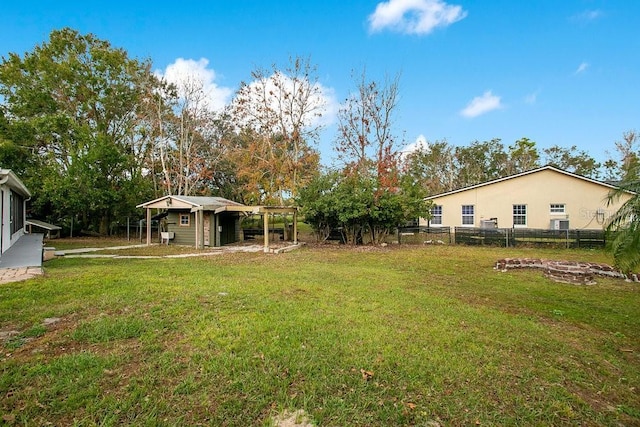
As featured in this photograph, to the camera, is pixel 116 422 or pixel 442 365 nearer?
pixel 116 422

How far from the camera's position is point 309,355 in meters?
3.59

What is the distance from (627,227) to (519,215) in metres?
17.5

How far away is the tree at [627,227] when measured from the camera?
3.90 meters

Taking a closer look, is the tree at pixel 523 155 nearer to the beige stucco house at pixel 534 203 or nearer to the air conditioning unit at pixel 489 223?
the beige stucco house at pixel 534 203

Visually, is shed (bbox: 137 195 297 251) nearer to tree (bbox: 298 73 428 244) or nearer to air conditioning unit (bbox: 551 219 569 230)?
tree (bbox: 298 73 428 244)

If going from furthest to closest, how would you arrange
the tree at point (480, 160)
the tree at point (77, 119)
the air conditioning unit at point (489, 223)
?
1. the tree at point (480, 160)
2. the air conditioning unit at point (489, 223)
3. the tree at point (77, 119)

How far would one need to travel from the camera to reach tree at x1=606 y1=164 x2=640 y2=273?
12.8ft

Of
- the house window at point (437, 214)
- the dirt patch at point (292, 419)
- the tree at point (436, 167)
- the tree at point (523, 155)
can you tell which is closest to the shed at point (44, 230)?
the dirt patch at point (292, 419)

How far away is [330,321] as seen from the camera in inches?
184

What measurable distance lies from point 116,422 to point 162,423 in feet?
1.11

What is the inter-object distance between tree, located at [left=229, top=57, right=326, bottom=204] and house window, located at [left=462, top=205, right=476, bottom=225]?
33.5 feet

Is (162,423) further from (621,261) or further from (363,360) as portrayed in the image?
(621,261)

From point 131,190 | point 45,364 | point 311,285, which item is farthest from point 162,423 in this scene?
point 131,190

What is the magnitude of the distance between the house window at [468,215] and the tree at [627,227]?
17444mm
